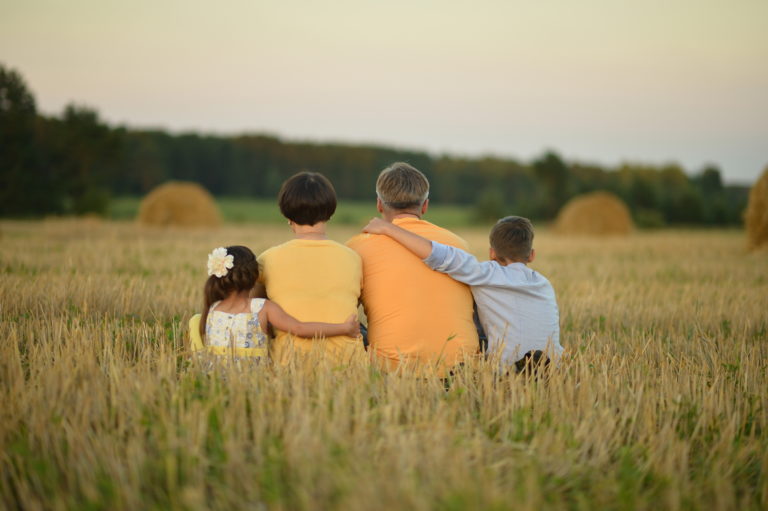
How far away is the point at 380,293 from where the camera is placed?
155 inches

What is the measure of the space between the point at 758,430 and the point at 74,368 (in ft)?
12.2

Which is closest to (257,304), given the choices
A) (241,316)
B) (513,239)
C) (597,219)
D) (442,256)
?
(241,316)

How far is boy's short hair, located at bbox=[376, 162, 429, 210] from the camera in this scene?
398cm

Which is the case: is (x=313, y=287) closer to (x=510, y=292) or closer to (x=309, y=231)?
(x=309, y=231)

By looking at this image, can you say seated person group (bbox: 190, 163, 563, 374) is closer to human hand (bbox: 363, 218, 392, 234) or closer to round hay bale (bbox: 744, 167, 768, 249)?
human hand (bbox: 363, 218, 392, 234)

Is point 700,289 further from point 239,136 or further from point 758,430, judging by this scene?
point 239,136

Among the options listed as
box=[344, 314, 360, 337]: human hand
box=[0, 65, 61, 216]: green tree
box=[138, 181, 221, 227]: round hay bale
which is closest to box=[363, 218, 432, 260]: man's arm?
box=[344, 314, 360, 337]: human hand

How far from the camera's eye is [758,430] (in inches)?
128

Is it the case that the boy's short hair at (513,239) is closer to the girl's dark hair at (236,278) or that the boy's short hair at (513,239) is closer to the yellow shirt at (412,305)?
the yellow shirt at (412,305)

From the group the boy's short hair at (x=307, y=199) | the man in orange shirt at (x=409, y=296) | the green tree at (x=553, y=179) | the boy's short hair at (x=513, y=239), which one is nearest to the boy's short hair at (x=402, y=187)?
the man in orange shirt at (x=409, y=296)

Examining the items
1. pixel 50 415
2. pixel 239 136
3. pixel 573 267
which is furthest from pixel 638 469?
pixel 239 136

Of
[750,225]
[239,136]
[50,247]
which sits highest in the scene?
[239,136]

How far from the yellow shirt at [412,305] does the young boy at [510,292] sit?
102 millimetres

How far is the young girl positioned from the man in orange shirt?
0.89 ft
